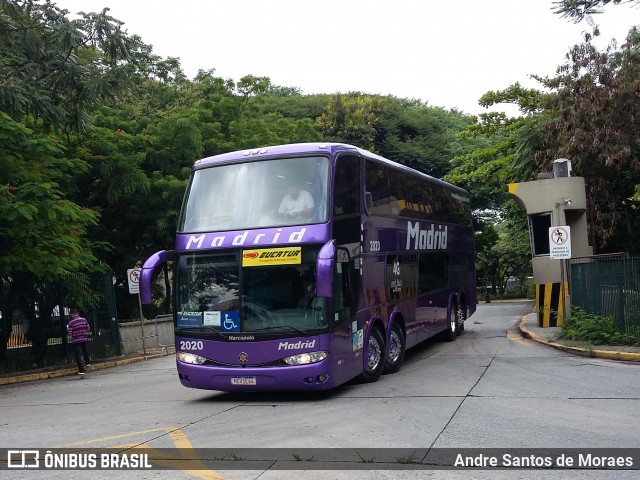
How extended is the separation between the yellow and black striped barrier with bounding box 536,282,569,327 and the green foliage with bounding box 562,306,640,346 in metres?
3.23

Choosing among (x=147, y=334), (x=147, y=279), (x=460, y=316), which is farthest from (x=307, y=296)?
(x=147, y=334)

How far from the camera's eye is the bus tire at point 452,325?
63.7 feet

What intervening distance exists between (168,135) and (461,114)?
38.3m

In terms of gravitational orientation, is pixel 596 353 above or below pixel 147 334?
above

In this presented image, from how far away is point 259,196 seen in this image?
37.4 ft

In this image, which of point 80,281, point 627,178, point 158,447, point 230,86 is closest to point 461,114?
point 230,86

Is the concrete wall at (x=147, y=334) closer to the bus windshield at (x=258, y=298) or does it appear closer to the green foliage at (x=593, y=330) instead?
the bus windshield at (x=258, y=298)

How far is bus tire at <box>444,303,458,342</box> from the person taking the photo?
63.7 ft

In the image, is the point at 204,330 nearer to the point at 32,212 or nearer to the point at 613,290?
the point at 32,212

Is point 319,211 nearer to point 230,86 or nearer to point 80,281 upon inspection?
point 80,281

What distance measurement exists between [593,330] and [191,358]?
32.4 feet

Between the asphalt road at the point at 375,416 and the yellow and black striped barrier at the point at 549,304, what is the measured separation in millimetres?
5876

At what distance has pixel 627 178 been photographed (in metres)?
25.4

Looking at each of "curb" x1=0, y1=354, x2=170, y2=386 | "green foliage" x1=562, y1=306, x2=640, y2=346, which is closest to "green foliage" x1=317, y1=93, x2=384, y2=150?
"curb" x1=0, y1=354, x2=170, y2=386
